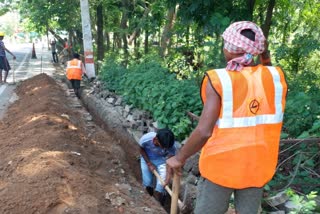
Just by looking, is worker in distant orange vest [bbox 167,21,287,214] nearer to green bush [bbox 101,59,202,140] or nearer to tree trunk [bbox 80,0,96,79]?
green bush [bbox 101,59,202,140]

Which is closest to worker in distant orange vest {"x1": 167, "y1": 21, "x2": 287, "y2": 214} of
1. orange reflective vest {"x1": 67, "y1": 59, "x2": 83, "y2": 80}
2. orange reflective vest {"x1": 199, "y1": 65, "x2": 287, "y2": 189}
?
orange reflective vest {"x1": 199, "y1": 65, "x2": 287, "y2": 189}

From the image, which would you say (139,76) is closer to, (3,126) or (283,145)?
(3,126)

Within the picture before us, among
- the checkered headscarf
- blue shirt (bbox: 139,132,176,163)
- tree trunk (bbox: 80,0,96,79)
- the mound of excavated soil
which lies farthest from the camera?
tree trunk (bbox: 80,0,96,79)

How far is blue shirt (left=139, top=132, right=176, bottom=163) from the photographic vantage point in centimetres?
532

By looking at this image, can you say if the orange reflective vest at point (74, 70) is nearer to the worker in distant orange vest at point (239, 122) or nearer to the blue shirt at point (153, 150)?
the blue shirt at point (153, 150)

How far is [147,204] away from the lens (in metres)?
4.73

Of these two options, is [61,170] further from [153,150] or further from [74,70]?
[74,70]

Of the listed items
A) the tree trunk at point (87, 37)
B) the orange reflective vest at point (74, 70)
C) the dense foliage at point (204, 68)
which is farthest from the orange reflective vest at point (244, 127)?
the tree trunk at point (87, 37)

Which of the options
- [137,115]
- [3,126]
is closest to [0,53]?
[3,126]

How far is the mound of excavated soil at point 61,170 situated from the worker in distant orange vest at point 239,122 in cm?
194

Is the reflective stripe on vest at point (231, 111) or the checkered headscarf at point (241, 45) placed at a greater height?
the checkered headscarf at point (241, 45)

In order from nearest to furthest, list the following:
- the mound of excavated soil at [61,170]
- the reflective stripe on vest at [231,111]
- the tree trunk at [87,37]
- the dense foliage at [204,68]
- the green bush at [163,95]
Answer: the reflective stripe on vest at [231,111]
the mound of excavated soil at [61,170]
the dense foliage at [204,68]
the green bush at [163,95]
the tree trunk at [87,37]

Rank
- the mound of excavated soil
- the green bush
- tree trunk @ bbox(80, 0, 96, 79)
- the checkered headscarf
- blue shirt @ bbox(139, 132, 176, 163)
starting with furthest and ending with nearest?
1. tree trunk @ bbox(80, 0, 96, 79)
2. the green bush
3. blue shirt @ bbox(139, 132, 176, 163)
4. the mound of excavated soil
5. the checkered headscarf

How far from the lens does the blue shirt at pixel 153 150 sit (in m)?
5.32
